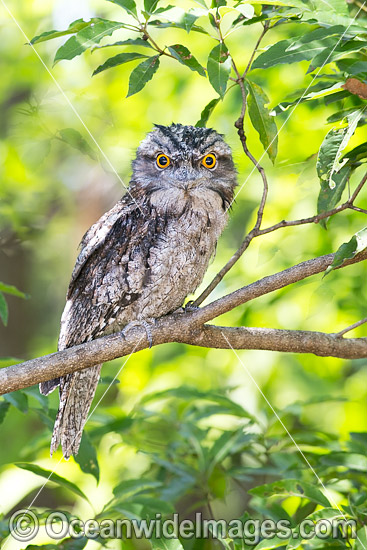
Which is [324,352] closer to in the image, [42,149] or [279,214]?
[279,214]

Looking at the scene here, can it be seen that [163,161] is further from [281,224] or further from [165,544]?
[165,544]

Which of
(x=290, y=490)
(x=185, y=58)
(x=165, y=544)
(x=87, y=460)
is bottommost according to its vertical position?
(x=165, y=544)

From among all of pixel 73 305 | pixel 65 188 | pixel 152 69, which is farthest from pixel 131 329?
pixel 65 188

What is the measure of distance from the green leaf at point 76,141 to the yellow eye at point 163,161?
0.94ft

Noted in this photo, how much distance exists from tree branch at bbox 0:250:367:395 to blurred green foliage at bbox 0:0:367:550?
0.51ft

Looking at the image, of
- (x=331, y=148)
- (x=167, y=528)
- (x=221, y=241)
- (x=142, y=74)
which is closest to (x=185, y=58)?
(x=142, y=74)

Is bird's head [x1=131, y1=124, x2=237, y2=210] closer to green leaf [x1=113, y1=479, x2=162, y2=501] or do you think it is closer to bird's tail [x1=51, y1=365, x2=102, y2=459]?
bird's tail [x1=51, y1=365, x2=102, y2=459]

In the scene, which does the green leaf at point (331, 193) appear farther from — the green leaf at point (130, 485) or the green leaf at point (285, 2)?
the green leaf at point (130, 485)

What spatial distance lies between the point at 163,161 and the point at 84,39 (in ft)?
2.33

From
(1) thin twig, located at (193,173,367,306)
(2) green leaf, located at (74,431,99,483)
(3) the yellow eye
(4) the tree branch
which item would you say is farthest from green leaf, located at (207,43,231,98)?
(2) green leaf, located at (74,431,99,483)

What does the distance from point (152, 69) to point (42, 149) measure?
4.46 ft

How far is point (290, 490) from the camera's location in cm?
179

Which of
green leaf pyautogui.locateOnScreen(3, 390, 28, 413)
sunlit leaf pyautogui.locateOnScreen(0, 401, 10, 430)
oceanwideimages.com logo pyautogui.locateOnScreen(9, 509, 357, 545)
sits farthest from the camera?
sunlit leaf pyautogui.locateOnScreen(0, 401, 10, 430)

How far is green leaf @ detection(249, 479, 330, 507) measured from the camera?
1.74 metres
